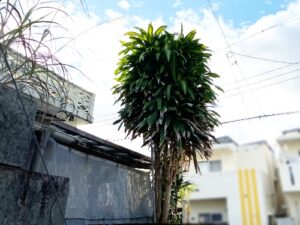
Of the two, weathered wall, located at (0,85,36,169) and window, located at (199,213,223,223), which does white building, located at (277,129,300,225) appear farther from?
weathered wall, located at (0,85,36,169)

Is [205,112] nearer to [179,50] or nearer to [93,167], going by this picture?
[179,50]

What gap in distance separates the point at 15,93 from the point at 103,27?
0.76 meters

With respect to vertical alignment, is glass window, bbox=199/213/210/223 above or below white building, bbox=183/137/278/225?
below

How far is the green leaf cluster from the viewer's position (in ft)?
12.8

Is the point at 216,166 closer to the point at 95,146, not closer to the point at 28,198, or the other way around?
the point at 28,198

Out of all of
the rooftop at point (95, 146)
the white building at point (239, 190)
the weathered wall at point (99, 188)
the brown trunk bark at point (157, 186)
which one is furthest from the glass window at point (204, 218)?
the brown trunk bark at point (157, 186)

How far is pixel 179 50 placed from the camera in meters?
4.16

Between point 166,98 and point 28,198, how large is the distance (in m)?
2.45

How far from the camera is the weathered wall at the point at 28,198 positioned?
1744mm

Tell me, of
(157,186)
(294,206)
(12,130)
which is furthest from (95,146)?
(294,206)

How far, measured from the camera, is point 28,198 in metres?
1.87

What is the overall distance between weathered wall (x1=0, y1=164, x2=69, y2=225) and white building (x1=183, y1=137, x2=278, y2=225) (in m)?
1.39

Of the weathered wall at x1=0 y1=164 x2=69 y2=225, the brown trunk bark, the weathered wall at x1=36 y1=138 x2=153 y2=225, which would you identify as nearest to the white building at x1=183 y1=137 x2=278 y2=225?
the weathered wall at x1=0 y1=164 x2=69 y2=225

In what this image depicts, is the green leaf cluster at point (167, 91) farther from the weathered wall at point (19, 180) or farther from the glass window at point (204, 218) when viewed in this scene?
the glass window at point (204, 218)
